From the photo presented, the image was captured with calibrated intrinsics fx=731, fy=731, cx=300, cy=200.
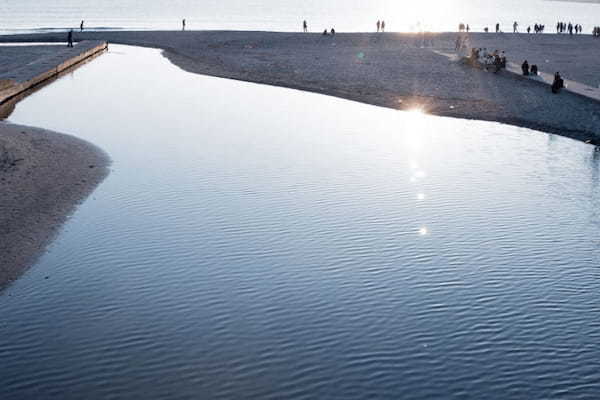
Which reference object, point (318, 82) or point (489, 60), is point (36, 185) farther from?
point (489, 60)

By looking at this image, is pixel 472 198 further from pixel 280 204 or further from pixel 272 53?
pixel 272 53

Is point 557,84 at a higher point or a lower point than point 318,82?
higher

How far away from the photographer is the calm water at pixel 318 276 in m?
13.2

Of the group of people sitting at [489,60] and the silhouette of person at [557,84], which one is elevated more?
the group of people sitting at [489,60]

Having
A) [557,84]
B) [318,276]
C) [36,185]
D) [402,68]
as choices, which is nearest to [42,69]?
[402,68]

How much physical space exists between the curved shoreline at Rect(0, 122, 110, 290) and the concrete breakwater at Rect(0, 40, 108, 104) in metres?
9.21

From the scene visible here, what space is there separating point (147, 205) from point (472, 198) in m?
10.8

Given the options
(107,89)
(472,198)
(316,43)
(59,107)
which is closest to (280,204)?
(472,198)

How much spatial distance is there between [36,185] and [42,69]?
101 feet

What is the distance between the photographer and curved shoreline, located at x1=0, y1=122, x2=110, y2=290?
18.9 m

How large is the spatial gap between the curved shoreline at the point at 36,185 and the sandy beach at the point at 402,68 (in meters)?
Result: 20.2

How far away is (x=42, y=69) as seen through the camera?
5162 cm

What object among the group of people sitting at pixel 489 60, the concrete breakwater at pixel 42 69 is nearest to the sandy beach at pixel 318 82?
the group of people sitting at pixel 489 60

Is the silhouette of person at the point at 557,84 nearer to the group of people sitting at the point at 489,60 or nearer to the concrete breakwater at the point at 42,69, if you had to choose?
the group of people sitting at the point at 489,60
